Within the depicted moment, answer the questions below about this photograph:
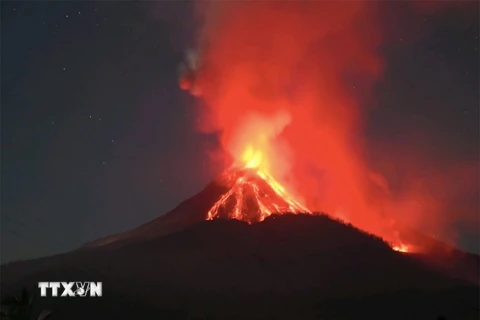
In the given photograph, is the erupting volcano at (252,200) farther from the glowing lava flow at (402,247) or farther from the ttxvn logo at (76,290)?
the ttxvn logo at (76,290)

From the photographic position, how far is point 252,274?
13012 centimetres

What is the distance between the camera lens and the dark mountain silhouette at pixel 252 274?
110250 mm

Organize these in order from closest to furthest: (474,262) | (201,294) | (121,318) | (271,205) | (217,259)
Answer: (121,318)
(201,294)
(217,259)
(271,205)
(474,262)

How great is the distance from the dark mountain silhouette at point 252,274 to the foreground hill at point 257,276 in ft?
0.71

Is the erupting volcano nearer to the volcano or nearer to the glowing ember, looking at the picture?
the volcano

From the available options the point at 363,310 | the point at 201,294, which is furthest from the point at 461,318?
the point at 201,294

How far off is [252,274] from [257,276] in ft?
4.25

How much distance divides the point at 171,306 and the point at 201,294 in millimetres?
9049

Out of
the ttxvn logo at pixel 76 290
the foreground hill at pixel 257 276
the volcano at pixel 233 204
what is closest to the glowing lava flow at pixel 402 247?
the foreground hill at pixel 257 276

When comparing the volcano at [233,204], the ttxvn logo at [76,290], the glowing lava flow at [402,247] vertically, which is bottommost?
the ttxvn logo at [76,290]

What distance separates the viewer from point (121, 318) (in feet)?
330

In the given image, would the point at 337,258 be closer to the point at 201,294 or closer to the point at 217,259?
the point at 217,259

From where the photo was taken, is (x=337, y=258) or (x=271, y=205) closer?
(x=337, y=258)

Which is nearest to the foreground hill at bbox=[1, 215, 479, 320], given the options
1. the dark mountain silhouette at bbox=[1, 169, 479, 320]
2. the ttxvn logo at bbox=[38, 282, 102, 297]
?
the dark mountain silhouette at bbox=[1, 169, 479, 320]
